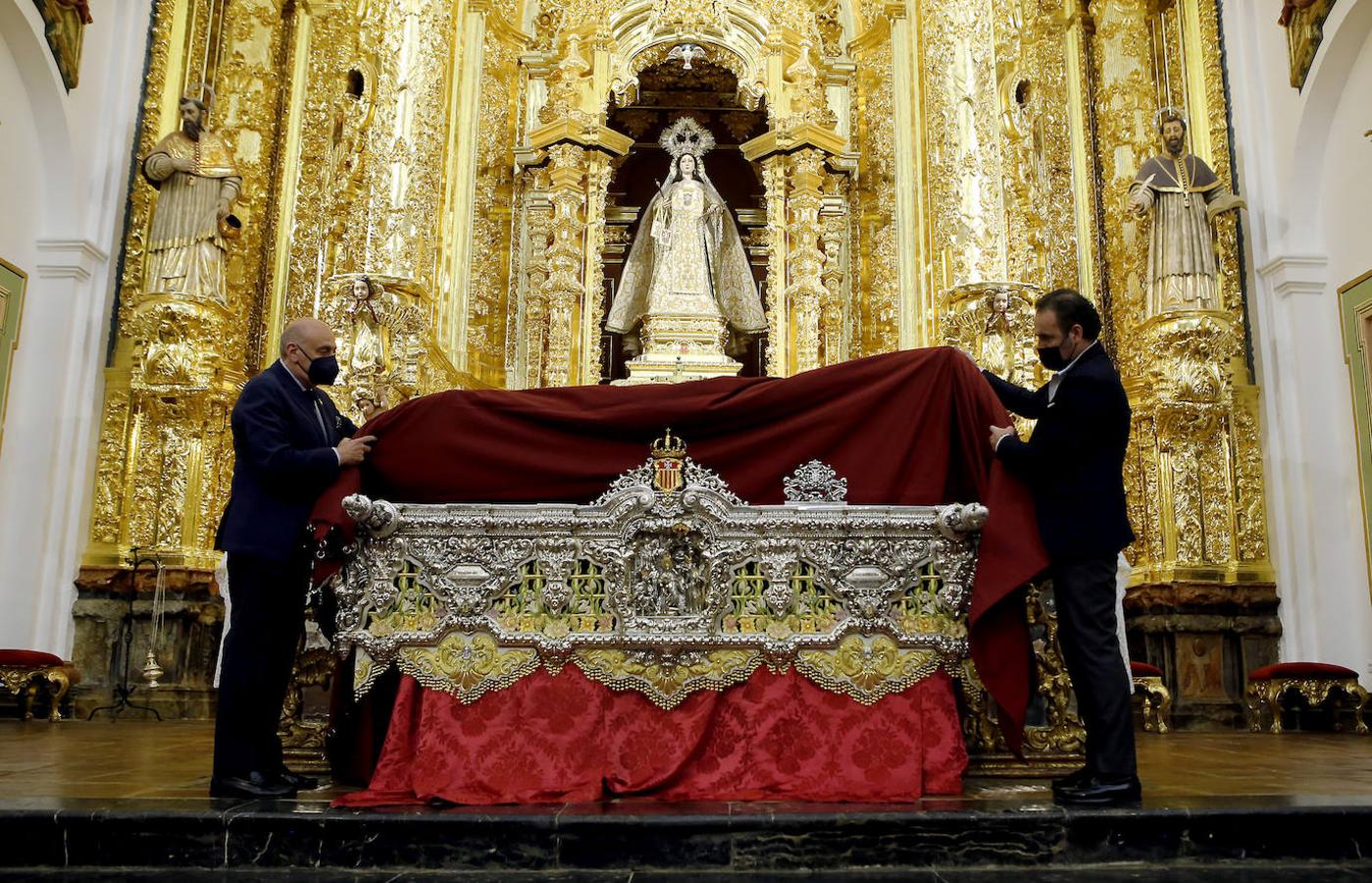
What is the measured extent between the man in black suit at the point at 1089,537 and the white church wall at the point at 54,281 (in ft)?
20.3

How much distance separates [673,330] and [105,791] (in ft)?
19.0

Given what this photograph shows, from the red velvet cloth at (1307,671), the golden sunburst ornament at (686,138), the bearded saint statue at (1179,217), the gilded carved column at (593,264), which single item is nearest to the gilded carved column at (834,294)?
the golden sunburst ornament at (686,138)

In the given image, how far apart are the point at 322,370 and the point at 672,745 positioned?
1.67m

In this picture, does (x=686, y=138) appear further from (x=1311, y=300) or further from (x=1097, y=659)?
(x=1097, y=659)

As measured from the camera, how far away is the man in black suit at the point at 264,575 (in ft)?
10.5

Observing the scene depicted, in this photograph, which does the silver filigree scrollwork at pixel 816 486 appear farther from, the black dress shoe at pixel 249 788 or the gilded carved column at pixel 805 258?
the gilded carved column at pixel 805 258

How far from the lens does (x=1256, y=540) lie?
702 centimetres

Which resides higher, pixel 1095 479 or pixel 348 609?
pixel 1095 479

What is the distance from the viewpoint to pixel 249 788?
3117 mm

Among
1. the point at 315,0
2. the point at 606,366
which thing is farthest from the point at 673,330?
the point at 315,0

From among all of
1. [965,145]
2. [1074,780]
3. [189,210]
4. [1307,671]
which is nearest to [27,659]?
[189,210]

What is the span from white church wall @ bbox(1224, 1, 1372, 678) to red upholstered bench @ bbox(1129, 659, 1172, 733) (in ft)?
3.75

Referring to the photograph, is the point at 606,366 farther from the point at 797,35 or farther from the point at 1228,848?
the point at 1228,848

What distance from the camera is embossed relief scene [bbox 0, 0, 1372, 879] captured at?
10.3ft
